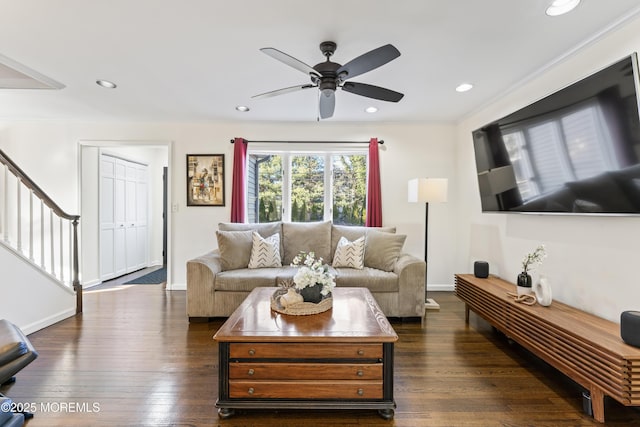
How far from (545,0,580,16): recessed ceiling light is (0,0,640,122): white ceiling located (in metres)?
0.05

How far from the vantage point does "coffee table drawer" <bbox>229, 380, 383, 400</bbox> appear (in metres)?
1.72

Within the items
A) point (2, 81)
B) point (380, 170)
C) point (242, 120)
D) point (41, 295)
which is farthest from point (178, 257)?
point (380, 170)

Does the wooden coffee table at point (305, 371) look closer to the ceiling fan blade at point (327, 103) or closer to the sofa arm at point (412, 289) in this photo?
the sofa arm at point (412, 289)

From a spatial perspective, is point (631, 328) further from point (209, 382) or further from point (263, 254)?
point (263, 254)

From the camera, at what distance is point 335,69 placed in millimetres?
2062

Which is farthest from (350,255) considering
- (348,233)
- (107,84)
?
(107,84)

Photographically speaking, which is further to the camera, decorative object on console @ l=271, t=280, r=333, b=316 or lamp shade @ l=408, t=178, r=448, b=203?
lamp shade @ l=408, t=178, r=448, b=203

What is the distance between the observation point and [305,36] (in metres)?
2.12

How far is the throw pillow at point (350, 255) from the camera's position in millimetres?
3568

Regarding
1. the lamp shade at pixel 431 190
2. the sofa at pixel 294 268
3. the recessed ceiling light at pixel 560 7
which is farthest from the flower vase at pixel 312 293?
the recessed ceiling light at pixel 560 7

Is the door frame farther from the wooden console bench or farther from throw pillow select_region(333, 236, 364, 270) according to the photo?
the wooden console bench

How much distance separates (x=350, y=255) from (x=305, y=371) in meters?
1.98

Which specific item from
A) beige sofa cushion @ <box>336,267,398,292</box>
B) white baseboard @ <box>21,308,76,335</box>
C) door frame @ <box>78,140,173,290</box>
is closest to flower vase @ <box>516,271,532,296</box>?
beige sofa cushion @ <box>336,267,398,292</box>

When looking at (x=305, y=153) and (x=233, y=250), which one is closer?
(x=233, y=250)
